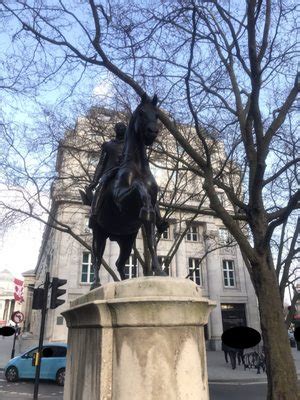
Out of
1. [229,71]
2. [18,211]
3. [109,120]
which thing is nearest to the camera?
[229,71]

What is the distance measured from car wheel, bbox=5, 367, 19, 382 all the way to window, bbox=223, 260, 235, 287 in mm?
23148

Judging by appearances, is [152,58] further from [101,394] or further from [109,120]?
[101,394]

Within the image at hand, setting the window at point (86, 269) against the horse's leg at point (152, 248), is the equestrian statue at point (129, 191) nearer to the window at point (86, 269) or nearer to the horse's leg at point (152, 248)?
the horse's leg at point (152, 248)

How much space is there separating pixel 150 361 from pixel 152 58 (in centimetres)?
888

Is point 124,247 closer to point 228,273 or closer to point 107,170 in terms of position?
point 107,170

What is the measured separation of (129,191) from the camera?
3.78 m

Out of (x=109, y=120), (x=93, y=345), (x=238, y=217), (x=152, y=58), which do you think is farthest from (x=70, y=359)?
(x=109, y=120)

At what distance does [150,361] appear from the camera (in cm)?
290

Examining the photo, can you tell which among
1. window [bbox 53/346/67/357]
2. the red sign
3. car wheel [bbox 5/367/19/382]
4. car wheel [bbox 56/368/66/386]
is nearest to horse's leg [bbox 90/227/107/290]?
window [bbox 53/346/67/357]

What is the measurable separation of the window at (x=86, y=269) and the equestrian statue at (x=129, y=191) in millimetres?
26560

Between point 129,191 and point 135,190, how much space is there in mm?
69

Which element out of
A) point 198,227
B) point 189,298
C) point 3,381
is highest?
point 198,227

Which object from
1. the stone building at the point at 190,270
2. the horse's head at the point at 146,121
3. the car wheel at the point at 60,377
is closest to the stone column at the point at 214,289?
the stone building at the point at 190,270

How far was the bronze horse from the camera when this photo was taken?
371 cm
